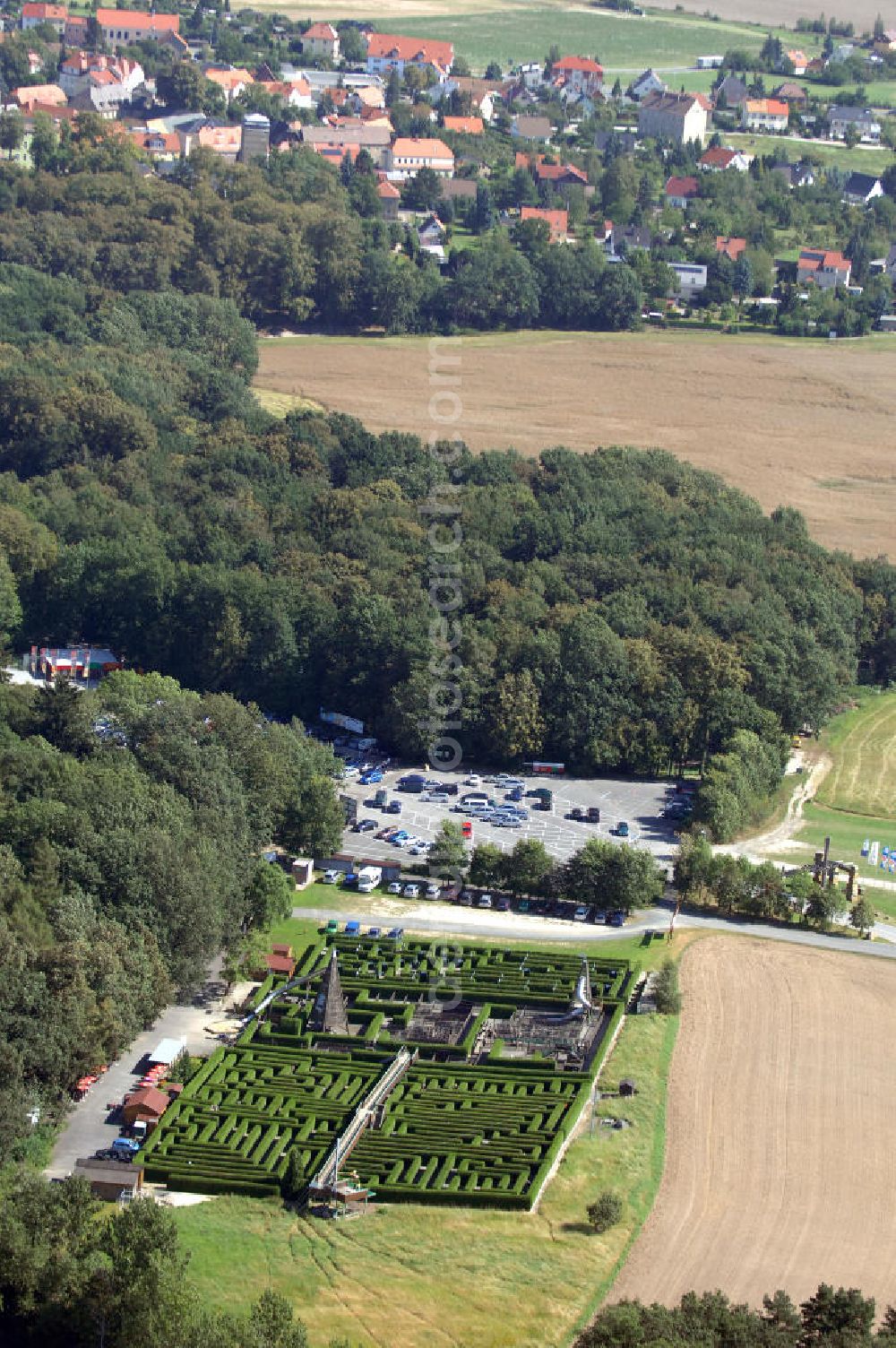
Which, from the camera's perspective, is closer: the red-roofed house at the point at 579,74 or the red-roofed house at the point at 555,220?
the red-roofed house at the point at 555,220

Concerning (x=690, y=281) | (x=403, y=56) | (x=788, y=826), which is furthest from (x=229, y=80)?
(x=788, y=826)

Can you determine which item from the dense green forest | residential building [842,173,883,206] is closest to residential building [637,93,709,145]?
residential building [842,173,883,206]

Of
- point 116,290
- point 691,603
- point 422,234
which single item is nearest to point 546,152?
point 422,234

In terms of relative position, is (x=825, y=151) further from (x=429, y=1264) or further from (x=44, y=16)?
(x=429, y=1264)

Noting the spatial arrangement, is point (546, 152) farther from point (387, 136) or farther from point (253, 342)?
point (253, 342)

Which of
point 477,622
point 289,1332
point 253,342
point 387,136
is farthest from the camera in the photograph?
point 387,136

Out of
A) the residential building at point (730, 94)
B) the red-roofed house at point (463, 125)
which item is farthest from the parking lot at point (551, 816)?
the residential building at point (730, 94)

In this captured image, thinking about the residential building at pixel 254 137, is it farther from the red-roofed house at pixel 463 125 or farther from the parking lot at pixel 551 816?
the parking lot at pixel 551 816
